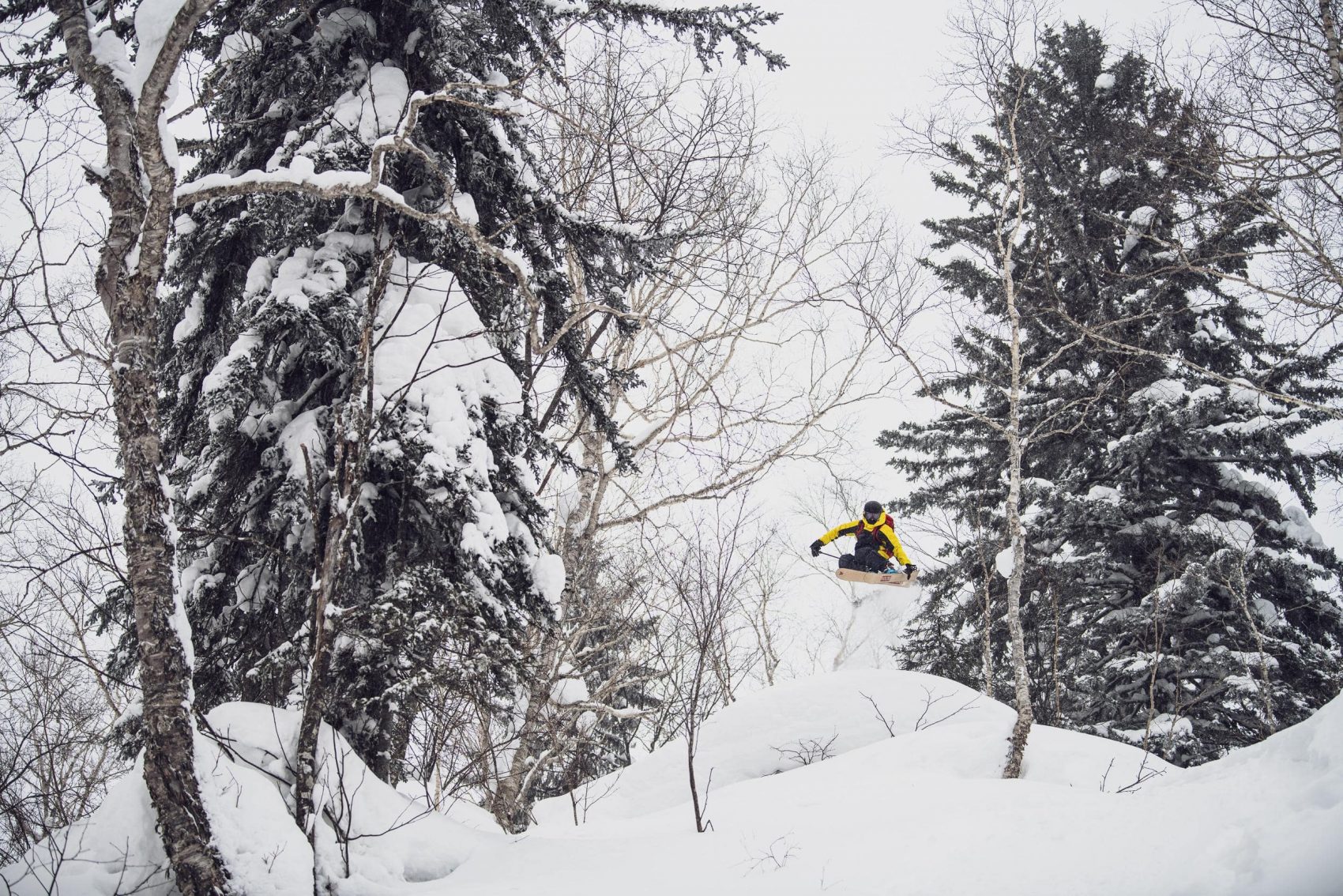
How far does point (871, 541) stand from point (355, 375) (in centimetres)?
842

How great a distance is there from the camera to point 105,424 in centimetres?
327

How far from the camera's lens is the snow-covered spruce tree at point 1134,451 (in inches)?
350

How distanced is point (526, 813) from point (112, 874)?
15.8 ft

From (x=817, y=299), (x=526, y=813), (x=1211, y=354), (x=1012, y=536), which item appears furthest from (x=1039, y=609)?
(x=526, y=813)

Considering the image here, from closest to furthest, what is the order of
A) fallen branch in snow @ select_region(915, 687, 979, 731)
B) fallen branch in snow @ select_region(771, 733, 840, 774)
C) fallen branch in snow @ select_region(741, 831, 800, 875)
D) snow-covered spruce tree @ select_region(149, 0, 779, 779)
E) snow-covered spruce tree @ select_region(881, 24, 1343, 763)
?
fallen branch in snow @ select_region(741, 831, 800, 875) < snow-covered spruce tree @ select_region(149, 0, 779, 779) < fallen branch in snow @ select_region(771, 733, 840, 774) < fallen branch in snow @ select_region(915, 687, 979, 731) < snow-covered spruce tree @ select_region(881, 24, 1343, 763)

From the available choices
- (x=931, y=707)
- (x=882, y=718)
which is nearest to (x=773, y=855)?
(x=882, y=718)

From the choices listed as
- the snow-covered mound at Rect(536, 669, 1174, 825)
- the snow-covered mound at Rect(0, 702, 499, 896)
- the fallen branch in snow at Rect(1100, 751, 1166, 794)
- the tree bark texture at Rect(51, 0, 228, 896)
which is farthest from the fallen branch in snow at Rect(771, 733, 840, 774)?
the tree bark texture at Rect(51, 0, 228, 896)

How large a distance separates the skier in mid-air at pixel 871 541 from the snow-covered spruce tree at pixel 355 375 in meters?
6.45

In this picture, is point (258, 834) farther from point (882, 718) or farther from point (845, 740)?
point (882, 718)

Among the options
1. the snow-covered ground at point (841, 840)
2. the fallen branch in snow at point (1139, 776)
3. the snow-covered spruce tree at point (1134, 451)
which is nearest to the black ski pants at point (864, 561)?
the snow-covered spruce tree at point (1134, 451)

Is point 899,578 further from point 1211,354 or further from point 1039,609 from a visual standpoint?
point 1211,354

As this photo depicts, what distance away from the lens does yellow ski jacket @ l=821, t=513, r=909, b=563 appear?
1036cm

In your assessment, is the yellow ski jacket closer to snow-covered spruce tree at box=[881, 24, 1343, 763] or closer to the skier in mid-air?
the skier in mid-air

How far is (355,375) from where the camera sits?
376 cm
